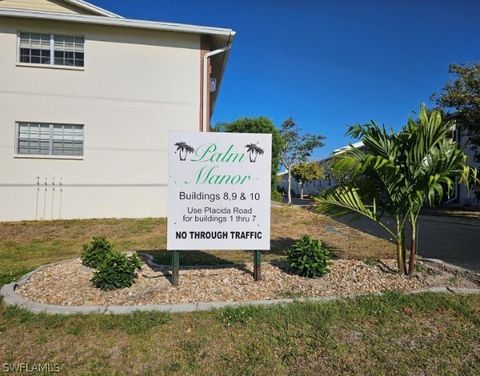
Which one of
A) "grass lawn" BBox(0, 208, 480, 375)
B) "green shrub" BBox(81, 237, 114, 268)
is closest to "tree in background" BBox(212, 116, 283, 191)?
"green shrub" BBox(81, 237, 114, 268)

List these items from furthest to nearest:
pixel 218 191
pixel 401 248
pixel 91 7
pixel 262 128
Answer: pixel 262 128, pixel 91 7, pixel 401 248, pixel 218 191

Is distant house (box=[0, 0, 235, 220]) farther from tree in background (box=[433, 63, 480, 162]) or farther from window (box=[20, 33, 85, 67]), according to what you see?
tree in background (box=[433, 63, 480, 162])

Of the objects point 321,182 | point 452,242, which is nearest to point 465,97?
point 452,242

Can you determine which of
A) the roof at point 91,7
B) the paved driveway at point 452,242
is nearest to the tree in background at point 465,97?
the paved driveway at point 452,242

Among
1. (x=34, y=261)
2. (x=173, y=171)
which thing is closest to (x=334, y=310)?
(x=173, y=171)

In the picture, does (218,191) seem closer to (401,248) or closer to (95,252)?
(95,252)

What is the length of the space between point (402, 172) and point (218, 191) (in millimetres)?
2629

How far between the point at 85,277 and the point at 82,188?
7.84 m

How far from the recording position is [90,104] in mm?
12562

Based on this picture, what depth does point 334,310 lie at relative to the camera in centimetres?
402

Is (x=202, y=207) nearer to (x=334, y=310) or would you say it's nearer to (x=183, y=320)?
(x=183, y=320)

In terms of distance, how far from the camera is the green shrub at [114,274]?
4684mm

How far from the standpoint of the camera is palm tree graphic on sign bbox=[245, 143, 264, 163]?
16.7 feet

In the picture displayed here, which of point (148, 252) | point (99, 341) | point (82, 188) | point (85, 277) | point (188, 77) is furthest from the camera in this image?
point (188, 77)
